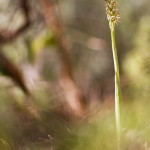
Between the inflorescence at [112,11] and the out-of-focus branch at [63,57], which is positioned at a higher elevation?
the out-of-focus branch at [63,57]

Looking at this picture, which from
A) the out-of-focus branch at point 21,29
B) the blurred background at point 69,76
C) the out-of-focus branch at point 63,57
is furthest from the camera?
the out-of-focus branch at point 63,57

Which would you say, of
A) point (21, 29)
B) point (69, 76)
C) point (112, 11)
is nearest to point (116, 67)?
point (112, 11)

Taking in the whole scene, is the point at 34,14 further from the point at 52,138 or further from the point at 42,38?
the point at 52,138

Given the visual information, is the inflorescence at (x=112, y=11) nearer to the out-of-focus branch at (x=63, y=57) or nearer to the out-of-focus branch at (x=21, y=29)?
the out-of-focus branch at (x=21, y=29)

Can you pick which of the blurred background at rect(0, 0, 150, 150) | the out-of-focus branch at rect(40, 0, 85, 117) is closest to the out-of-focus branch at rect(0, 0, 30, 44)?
the blurred background at rect(0, 0, 150, 150)

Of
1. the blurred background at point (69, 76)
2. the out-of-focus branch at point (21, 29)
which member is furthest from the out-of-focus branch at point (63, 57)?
the out-of-focus branch at point (21, 29)

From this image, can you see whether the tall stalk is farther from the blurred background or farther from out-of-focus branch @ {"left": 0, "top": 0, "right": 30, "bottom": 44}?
out-of-focus branch @ {"left": 0, "top": 0, "right": 30, "bottom": 44}

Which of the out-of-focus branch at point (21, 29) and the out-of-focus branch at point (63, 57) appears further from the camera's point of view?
the out-of-focus branch at point (63, 57)

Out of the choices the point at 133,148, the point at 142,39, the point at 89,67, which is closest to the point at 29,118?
the point at 133,148

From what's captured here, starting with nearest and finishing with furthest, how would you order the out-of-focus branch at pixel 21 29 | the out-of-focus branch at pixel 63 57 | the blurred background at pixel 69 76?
the blurred background at pixel 69 76, the out-of-focus branch at pixel 21 29, the out-of-focus branch at pixel 63 57
